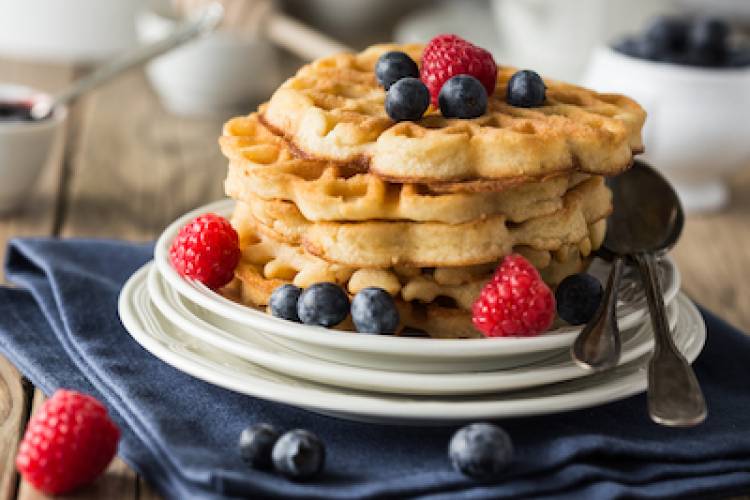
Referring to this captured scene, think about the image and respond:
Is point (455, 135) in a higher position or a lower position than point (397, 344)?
higher

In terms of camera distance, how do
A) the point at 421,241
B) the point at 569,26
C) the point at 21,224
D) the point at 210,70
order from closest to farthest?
the point at 421,241 → the point at 21,224 → the point at 210,70 → the point at 569,26

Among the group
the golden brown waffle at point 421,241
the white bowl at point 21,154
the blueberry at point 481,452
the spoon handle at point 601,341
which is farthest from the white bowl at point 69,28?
the blueberry at point 481,452

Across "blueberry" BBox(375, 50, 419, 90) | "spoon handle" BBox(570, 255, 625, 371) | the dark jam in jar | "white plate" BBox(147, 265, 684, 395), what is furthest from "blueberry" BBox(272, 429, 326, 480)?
the dark jam in jar

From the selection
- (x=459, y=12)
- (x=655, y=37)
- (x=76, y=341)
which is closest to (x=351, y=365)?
(x=76, y=341)

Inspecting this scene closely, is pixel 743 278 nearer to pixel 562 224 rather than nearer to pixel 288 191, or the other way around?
pixel 562 224

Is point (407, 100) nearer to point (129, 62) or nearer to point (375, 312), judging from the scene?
point (375, 312)

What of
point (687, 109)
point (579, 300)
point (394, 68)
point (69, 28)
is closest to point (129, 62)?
point (69, 28)

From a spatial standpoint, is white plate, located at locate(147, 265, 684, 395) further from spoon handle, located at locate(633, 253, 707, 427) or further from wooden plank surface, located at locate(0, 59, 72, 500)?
wooden plank surface, located at locate(0, 59, 72, 500)
